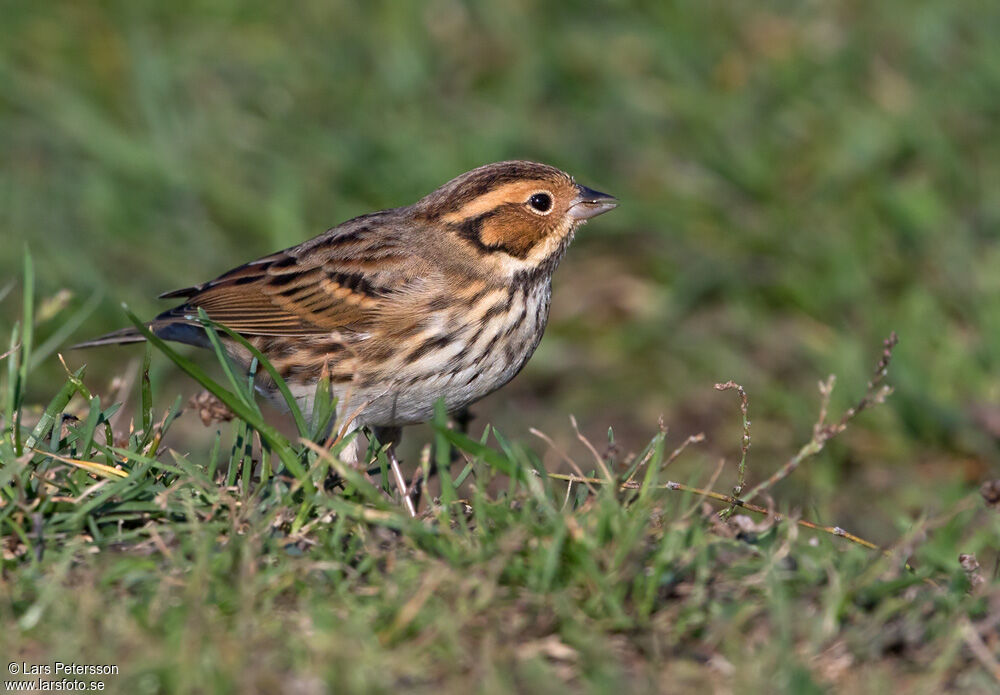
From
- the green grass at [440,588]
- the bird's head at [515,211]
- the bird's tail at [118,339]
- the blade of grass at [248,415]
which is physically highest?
the bird's head at [515,211]

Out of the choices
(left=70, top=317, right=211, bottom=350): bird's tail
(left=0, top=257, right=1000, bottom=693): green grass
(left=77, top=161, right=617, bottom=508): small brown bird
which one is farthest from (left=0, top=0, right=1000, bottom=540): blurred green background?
(left=0, top=257, right=1000, bottom=693): green grass

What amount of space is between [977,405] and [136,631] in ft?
17.9

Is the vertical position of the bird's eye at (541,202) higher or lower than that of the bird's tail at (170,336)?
higher

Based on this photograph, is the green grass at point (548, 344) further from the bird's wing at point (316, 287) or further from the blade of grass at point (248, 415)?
the bird's wing at point (316, 287)

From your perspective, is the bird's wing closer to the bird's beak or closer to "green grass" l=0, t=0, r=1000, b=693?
"green grass" l=0, t=0, r=1000, b=693

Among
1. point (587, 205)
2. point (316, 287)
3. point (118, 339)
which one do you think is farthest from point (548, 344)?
point (118, 339)

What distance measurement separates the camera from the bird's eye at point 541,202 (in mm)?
6375

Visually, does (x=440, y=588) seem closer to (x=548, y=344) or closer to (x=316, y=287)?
(x=316, y=287)

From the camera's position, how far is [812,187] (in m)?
9.53

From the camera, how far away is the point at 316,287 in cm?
643

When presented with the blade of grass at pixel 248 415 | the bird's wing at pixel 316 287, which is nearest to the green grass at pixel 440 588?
the blade of grass at pixel 248 415

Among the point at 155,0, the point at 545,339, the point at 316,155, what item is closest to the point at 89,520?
the point at 545,339

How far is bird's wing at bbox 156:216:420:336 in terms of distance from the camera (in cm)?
619

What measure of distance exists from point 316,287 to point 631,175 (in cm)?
393
